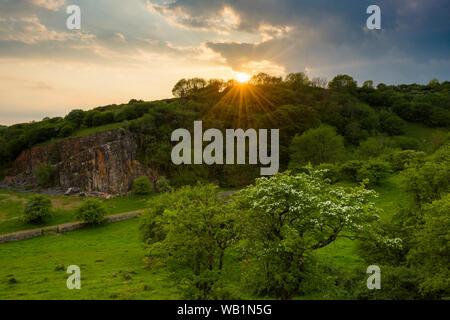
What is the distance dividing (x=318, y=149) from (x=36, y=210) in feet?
223

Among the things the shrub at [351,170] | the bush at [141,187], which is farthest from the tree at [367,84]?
the bush at [141,187]

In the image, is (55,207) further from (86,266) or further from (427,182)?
(427,182)

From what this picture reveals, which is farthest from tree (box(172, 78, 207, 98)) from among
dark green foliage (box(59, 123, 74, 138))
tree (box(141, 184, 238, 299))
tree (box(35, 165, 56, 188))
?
tree (box(141, 184, 238, 299))

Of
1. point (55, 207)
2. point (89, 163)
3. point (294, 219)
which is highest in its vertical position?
point (89, 163)

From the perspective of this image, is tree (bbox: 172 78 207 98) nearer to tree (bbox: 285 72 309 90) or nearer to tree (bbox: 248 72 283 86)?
tree (bbox: 248 72 283 86)

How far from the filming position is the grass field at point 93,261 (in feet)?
80.2

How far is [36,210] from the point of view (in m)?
53.3

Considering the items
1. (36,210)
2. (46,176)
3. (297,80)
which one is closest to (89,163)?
(46,176)

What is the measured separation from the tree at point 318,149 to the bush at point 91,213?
159 feet

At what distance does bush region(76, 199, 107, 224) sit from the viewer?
53.3 m

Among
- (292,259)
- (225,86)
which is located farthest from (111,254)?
(225,86)

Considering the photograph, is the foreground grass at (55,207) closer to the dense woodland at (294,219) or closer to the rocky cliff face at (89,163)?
the rocky cliff face at (89,163)

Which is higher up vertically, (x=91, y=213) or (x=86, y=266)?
(x=91, y=213)
